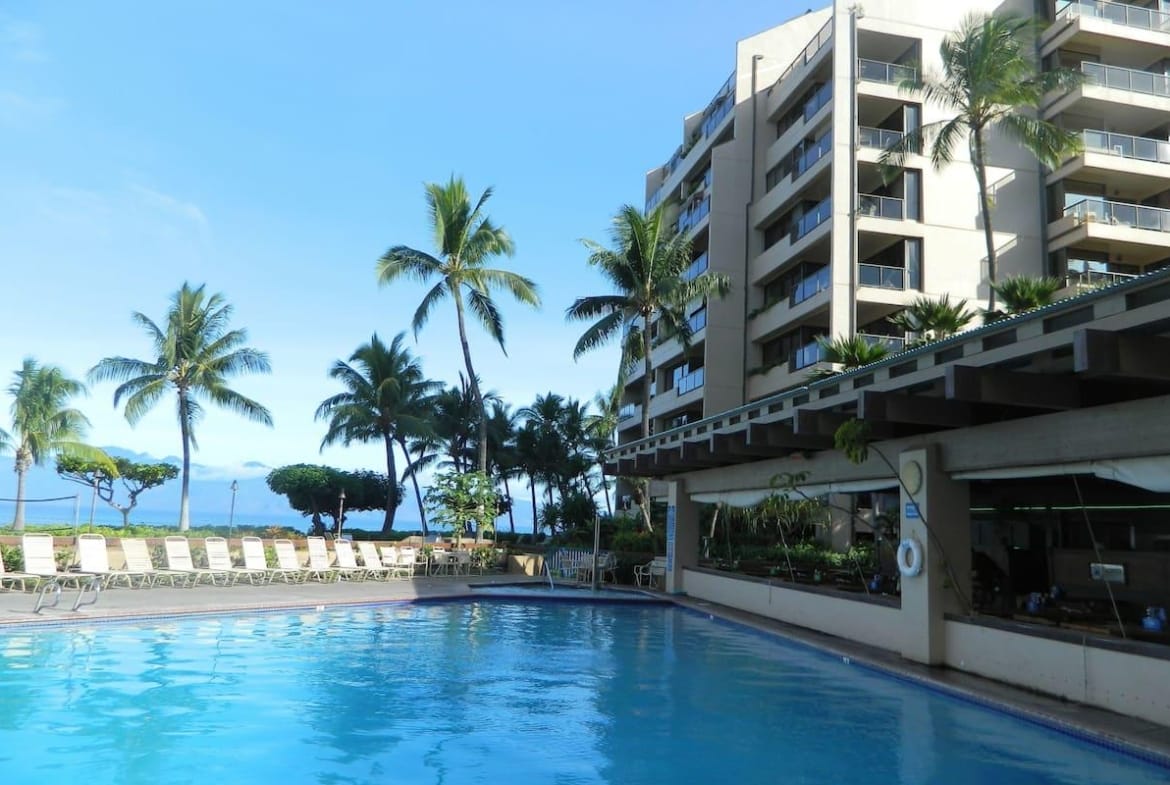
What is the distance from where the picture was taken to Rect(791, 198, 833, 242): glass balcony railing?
26.1 metres

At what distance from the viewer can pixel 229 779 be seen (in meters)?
5.88

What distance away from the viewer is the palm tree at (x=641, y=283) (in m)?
25.9

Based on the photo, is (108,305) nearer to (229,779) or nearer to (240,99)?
(240,99)

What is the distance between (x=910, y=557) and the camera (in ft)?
33.8

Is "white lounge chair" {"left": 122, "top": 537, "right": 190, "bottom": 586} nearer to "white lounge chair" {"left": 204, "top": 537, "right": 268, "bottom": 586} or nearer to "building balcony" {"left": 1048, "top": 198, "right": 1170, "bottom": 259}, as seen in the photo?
"white lounge chair" {"left": 204, "top": 537, "right": 268, "bottom": 586}

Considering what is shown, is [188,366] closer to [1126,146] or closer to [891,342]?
[891,342]

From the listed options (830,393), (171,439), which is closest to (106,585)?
(830,393)

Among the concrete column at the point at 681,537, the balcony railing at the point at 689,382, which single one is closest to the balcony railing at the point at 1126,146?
the balcony railing at the point at 689,382

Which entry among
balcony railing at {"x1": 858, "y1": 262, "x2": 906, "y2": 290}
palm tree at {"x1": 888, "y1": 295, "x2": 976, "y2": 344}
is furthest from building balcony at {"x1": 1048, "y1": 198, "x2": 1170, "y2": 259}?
palm tree at {"x1": 888, "y1": 295, "x2": 976, "y2": 344}

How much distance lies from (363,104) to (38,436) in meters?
23.1

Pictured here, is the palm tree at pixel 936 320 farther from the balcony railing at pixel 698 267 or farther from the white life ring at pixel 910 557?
the balcony railing at pixel 698 267

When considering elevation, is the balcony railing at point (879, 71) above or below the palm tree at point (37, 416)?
above

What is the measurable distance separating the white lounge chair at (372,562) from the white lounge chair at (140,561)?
4651 mm

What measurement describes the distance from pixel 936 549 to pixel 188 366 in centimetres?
2989
